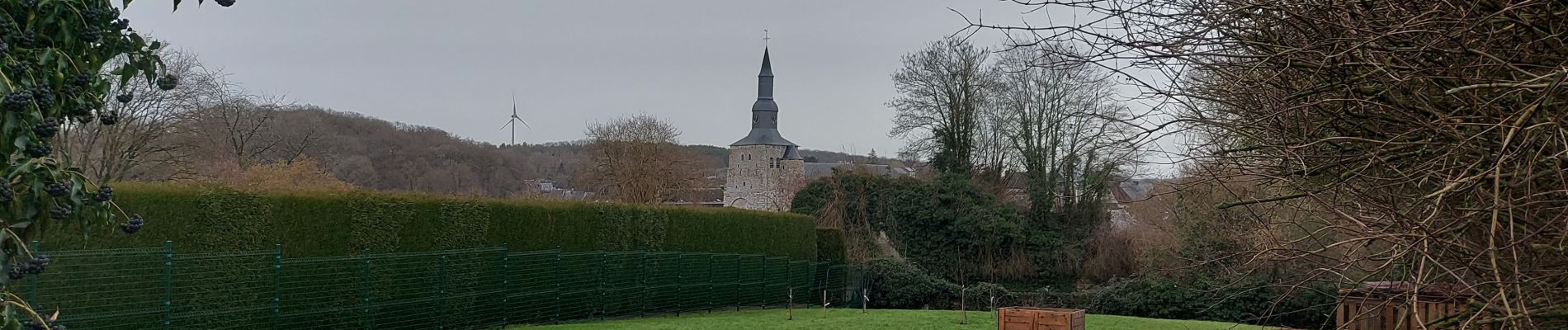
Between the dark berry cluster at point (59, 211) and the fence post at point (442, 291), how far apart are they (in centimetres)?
1218

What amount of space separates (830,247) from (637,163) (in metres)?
16.6

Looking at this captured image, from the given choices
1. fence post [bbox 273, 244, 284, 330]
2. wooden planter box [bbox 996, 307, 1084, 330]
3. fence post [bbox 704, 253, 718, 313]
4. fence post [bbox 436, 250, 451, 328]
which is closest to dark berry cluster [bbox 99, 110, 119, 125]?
wooden planter box [bbox 996, 307, 1084, 330]

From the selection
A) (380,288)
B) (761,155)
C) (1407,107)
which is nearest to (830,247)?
(380,288)

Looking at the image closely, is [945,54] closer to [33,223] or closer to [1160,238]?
[1160,238]

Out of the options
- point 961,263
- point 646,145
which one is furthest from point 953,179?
point 646,145

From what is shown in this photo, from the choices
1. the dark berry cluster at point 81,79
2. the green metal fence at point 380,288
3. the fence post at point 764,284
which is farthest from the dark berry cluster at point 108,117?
the fence post at point 764,284

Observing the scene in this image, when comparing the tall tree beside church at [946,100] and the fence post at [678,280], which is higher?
the tall tree beside church at [946,100]

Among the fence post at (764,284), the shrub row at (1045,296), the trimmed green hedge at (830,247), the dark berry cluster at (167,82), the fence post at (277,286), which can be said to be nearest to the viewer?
the dark berry cluster at (167,82)

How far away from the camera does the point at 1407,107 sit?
12.8 ft

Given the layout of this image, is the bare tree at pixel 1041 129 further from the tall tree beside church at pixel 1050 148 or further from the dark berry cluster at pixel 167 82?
the dark berry cluster at pixel 167 82

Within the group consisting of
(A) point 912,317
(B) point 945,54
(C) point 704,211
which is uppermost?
(B) point 945,54

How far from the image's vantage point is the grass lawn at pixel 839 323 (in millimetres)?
17312

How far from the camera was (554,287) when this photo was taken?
17.6m

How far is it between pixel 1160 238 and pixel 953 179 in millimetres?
6500
